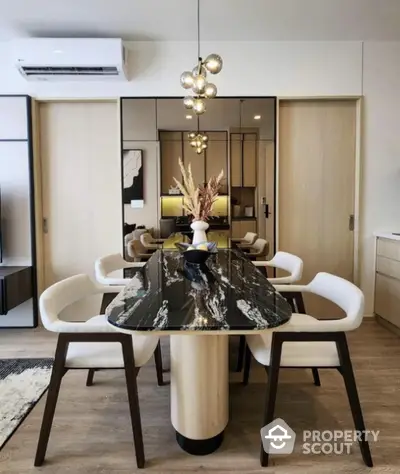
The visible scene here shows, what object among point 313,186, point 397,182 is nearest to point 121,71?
point 313,186

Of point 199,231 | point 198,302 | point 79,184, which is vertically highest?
point 79,184

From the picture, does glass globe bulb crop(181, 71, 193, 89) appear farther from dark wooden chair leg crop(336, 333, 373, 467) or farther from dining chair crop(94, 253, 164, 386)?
dark wooden chair leg crop(336, 333, 373, 467)

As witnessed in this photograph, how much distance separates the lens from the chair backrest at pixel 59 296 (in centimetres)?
158

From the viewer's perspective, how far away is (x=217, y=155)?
11.8ft

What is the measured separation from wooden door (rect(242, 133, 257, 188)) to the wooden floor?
5.95ft

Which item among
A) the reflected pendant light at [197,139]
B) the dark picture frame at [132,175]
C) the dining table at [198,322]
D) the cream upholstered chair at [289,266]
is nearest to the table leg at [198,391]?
the dining table at [198,322]

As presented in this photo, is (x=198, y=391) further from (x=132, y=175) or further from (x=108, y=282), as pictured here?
(x=132, y=175)

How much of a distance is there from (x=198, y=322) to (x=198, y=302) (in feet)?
0.73

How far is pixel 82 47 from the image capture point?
3.20 m

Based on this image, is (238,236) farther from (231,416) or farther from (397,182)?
(231,416)

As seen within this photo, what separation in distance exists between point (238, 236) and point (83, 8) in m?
2.41

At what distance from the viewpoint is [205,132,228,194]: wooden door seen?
3.58m

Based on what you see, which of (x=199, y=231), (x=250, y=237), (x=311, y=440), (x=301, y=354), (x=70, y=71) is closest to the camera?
(x=301, y=354)

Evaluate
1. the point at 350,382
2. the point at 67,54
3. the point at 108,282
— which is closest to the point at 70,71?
the point at 67,54
